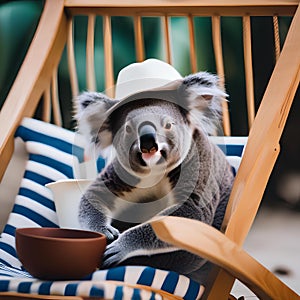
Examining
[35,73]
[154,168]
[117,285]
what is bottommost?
[117,285]

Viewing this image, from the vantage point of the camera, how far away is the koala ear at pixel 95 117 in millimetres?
1009

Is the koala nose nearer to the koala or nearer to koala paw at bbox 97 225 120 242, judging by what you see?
the koala

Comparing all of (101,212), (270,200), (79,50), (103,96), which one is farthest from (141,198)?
(79,50)

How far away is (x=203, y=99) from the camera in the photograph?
996 millimetres

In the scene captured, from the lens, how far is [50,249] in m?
0.79

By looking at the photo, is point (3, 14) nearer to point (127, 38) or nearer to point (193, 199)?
point (127, 38)

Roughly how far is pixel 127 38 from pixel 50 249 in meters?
0.85

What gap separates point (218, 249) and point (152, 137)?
0.21 meters

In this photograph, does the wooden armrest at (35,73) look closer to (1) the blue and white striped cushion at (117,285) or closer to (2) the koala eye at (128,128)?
(2) the koala eye at (128,128)

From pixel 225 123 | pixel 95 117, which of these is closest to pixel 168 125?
pixel 95 117

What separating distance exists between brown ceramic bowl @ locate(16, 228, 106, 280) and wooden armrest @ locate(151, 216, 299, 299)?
0.47ft

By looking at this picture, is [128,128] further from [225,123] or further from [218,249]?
[225,123]

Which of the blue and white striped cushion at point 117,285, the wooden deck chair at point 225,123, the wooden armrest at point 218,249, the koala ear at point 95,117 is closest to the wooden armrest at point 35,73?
the wooden deck chair at point 225,123

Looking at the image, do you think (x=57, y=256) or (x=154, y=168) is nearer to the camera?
(x=57, y=256)
